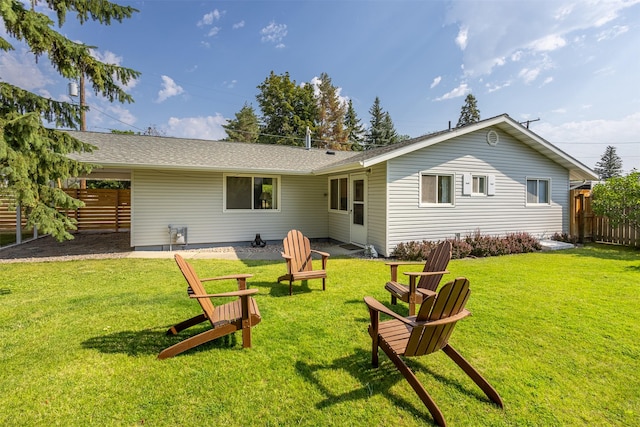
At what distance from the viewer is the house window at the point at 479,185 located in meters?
9.42

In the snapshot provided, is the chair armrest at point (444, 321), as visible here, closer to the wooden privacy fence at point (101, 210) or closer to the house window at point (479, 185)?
the house window at point (479, 185)

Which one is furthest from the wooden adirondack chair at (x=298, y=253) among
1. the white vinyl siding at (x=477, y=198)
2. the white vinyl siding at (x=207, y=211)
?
the white vinyl siding at (x=207, y=211)

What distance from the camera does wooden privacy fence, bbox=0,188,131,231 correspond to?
1305 cm

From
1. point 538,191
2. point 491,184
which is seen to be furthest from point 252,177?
point 538,191

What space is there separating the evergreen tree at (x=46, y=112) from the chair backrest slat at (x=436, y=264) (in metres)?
5.71

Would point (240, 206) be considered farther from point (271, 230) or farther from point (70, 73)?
point (70, 73)

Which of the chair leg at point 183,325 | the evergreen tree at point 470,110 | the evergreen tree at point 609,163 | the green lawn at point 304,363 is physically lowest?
the green lawn at point 304,363

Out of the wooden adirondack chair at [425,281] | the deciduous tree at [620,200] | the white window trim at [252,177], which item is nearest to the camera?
the wooden adirondack chair at [425,281]

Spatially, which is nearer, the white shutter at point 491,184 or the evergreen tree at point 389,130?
the white shutter at point 491,184

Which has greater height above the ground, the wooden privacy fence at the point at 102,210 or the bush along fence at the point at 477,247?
the wooden privacy fence at the point at 102,210

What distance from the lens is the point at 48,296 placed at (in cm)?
477

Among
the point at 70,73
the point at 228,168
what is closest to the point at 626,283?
the point at 228,168

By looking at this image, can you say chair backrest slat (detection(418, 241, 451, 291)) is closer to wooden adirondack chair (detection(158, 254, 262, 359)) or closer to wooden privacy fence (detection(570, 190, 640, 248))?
wooden adirondack chair (detection(158, 254, 262, 359))

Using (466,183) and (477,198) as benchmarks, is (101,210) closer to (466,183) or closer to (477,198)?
(466,183)
